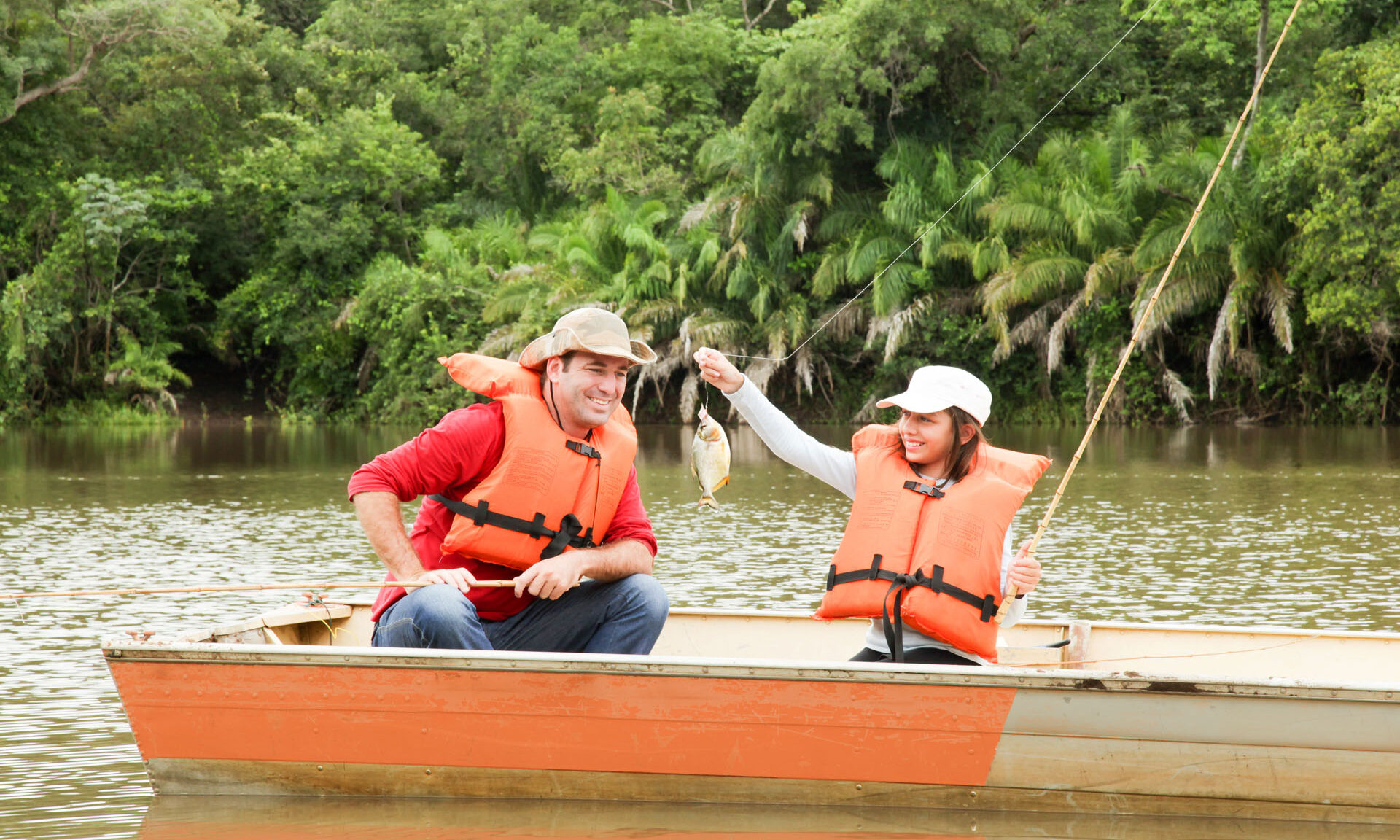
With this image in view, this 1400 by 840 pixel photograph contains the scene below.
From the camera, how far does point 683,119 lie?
3186 cm

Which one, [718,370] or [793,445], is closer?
[718,370]

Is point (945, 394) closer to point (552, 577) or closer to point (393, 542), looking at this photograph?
point (552, 577)

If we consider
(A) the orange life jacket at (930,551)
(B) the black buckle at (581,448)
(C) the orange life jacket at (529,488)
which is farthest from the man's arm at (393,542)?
(A) the orange life jacket at (930,551)

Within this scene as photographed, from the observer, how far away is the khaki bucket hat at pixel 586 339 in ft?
14.3

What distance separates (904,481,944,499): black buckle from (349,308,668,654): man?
0.87 m

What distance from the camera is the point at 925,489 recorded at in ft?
14.6

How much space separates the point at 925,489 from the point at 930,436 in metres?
0.17

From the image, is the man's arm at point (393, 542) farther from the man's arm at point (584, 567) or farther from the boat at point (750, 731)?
the boat at point (750, 731)

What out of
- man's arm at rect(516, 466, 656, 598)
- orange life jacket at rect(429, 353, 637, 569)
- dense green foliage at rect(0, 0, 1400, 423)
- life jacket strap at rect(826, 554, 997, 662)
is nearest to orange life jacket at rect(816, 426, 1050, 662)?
life jacket strap at rect(826, 554, 997, 662)

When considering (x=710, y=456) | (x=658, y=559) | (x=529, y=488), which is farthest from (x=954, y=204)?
(x=529, y=488)

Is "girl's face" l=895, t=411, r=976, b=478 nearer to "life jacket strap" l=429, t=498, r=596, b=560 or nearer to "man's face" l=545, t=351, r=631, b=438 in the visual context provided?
"man's face" l=545, t=351, r=631, b=438

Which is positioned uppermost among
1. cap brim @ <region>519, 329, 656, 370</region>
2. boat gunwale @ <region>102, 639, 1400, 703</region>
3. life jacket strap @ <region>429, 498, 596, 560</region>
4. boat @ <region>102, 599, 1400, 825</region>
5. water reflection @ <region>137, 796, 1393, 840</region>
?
cap brim @ <region>519, 329, 656, 370</region>

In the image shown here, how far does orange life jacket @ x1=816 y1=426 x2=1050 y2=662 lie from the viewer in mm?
4363

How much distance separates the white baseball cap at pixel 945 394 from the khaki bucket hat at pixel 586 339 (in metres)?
0.83
